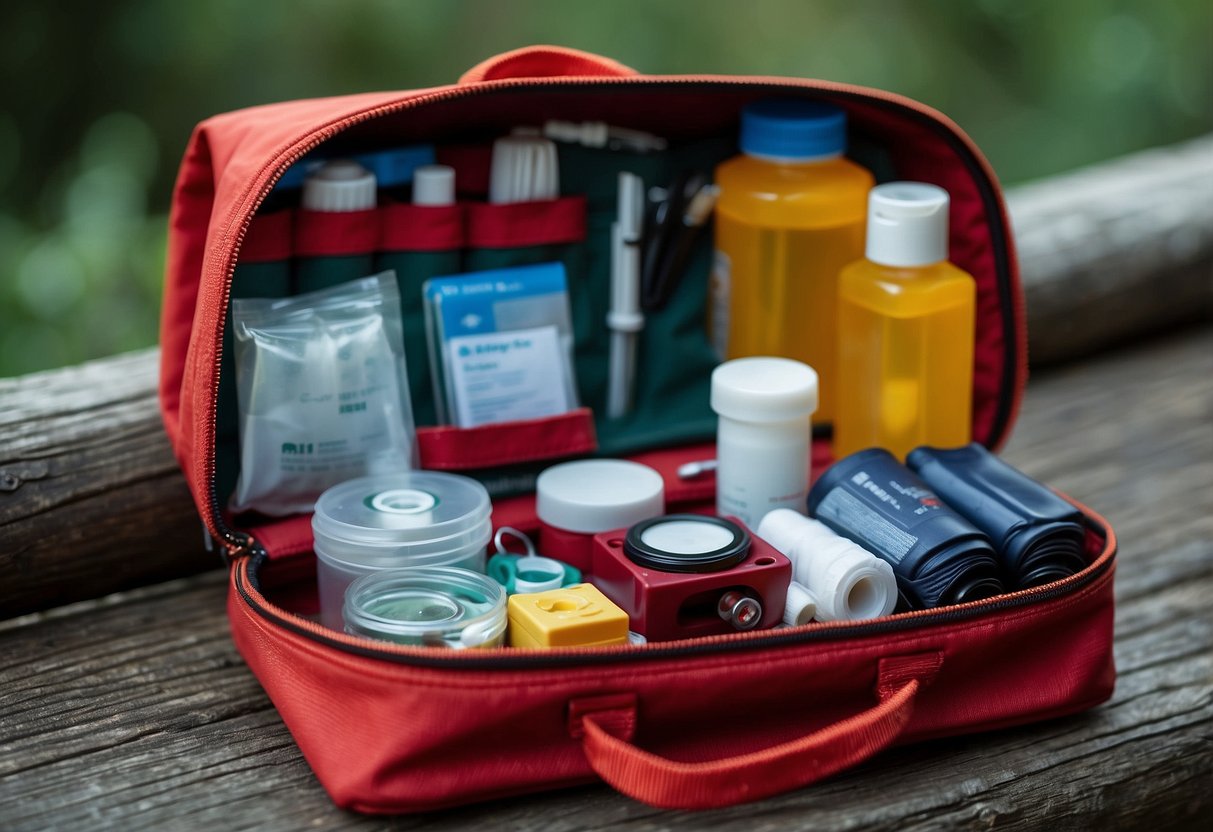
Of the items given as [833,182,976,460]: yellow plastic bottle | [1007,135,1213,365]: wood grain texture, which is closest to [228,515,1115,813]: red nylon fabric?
[833,182,976,460]: yellow plastic bottle

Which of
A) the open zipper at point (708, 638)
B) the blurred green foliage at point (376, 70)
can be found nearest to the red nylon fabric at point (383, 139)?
the open zipper at point (708, 638)


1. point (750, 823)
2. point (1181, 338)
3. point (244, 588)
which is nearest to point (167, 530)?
point (244, 588)

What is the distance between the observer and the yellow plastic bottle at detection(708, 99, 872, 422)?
1.14m

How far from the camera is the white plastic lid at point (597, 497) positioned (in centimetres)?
103

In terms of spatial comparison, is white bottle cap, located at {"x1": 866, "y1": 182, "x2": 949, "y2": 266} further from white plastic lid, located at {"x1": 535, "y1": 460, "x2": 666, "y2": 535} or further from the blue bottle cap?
white plastic lid, located at {"x1": 535, "y1": 460, "x2": 666, "y2": 535}

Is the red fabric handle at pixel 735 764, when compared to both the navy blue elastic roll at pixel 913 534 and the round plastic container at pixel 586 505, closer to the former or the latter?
the navy blue elastic roll at pixel 913 534

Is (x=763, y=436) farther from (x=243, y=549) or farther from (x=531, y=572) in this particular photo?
(x=243, y=549)

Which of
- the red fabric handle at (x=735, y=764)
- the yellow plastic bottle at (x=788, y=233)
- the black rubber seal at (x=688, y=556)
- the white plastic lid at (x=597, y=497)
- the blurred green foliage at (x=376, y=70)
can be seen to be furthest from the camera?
the blurred green foliage at (x=376, y=70)

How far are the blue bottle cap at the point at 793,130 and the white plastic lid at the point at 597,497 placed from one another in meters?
0.30

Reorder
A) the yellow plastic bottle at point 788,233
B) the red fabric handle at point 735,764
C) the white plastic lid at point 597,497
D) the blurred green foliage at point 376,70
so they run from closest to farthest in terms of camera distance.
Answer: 1. the red fabric handle at point 735,764
2. the white plastic lid at point 597,497
3. the yellow plastic bottle at point 788,233
4. the blurred green foliage at point 376,70

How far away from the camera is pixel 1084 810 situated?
92 centimetres

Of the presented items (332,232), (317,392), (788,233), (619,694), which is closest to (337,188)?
(332,232)

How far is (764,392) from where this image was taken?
104 cm

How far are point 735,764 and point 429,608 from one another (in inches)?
9.5
